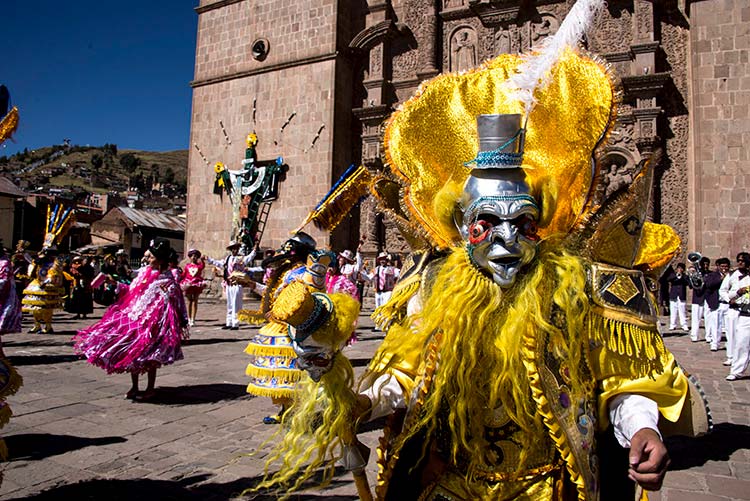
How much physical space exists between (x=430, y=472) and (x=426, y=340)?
575 mm

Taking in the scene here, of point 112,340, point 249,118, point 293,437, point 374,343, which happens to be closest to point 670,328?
point 374,343

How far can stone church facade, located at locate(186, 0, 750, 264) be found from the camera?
14.2 metres

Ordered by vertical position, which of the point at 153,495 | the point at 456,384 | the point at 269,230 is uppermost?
the point at 269,230

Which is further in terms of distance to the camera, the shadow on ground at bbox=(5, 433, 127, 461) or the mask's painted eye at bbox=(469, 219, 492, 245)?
the shadow on ground at bbox=(5, 433, 127, 461)

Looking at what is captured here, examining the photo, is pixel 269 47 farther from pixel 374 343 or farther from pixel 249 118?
pixel 374 343

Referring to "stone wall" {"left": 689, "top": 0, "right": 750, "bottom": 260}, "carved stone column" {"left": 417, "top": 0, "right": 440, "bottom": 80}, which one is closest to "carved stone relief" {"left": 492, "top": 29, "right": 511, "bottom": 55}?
"carved stone column" {"left": 417, "top": 0, "right": 440, "bottom": 80}

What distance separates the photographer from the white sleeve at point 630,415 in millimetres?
1759

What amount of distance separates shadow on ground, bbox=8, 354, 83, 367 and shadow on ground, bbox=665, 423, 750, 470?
8681 millimetres

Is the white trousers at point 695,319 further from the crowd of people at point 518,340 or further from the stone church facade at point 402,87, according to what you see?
the crowd of people at point 518,340

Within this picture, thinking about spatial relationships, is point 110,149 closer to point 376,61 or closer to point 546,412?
point 376,61

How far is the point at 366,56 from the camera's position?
64.1 ft

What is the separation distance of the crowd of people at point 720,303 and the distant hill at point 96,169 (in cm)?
8635

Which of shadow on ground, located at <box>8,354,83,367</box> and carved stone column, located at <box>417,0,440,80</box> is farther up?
carved stone column, located at <box>417,0,440,80</box>

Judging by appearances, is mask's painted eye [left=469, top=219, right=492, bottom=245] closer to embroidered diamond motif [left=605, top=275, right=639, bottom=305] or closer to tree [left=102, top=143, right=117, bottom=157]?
embroidered diamond motif [left=605, top=275, right=639, bottom=305]
